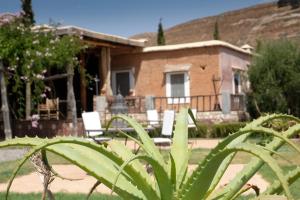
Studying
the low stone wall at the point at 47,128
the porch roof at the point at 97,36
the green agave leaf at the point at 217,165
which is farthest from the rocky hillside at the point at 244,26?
the green agave leaf at the point at 217,165

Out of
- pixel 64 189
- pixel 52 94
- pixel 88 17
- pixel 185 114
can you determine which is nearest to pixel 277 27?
pixel 88 17

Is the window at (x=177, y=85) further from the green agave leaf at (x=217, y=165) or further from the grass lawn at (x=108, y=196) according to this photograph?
the green agave leaf at (x=217, y=165)

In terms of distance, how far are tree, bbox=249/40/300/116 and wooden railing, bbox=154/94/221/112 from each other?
1.78 meters

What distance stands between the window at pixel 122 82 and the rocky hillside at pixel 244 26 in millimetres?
26130

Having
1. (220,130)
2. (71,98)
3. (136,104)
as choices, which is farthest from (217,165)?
(136,104)

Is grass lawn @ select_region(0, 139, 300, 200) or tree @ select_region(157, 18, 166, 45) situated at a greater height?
tree @ select_region(157, 18, 166, 45)

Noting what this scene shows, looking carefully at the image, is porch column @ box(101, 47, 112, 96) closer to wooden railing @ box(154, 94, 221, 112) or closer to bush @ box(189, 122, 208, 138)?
wooden railing @ box(154, 94, 221, 112)

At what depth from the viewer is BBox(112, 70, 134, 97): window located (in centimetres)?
2373

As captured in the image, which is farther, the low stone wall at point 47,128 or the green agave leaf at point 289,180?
the low stone wall at point 47,128

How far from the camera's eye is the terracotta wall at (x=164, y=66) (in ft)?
72.1

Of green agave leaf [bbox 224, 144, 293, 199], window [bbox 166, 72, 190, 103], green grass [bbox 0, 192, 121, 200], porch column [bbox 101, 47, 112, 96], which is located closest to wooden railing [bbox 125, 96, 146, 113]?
porch column [bbox 101, 47, 112, 96]

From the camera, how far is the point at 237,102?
70.5 feet

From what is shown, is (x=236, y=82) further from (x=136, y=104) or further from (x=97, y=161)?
(x=97, y=161)

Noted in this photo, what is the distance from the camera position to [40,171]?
228 centimetres
